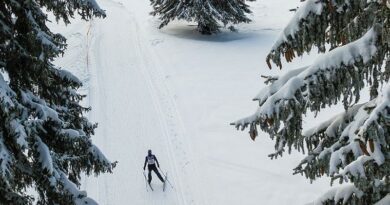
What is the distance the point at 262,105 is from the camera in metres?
5.45

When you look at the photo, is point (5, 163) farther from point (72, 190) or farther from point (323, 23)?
point (323, 23)

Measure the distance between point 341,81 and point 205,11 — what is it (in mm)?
26290

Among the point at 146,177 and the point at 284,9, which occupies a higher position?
the point at 284,9

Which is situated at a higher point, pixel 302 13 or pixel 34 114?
pixel 302 13

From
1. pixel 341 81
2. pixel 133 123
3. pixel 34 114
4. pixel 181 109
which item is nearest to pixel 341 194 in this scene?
pixel 341 81

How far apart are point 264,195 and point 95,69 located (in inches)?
644

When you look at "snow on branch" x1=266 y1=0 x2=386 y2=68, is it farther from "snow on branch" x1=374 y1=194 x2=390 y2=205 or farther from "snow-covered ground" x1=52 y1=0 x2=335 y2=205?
"snow-covered ground" x1=52 y1=0 x2=335 y2=205

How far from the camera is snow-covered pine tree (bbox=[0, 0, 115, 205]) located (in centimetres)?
704

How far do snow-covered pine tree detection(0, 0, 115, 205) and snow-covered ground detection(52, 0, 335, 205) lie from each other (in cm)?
860

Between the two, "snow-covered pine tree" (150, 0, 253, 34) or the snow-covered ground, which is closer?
the snow-covered ground

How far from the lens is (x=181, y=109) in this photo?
23438mm

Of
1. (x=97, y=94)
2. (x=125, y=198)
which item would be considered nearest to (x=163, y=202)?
(x=125, y=198)

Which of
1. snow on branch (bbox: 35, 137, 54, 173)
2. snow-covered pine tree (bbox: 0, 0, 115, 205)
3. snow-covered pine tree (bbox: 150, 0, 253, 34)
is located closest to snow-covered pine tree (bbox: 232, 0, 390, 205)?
snow on branch (bbox: 35, 137, 54, 173)

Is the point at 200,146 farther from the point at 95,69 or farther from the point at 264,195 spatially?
the point at 95,69
